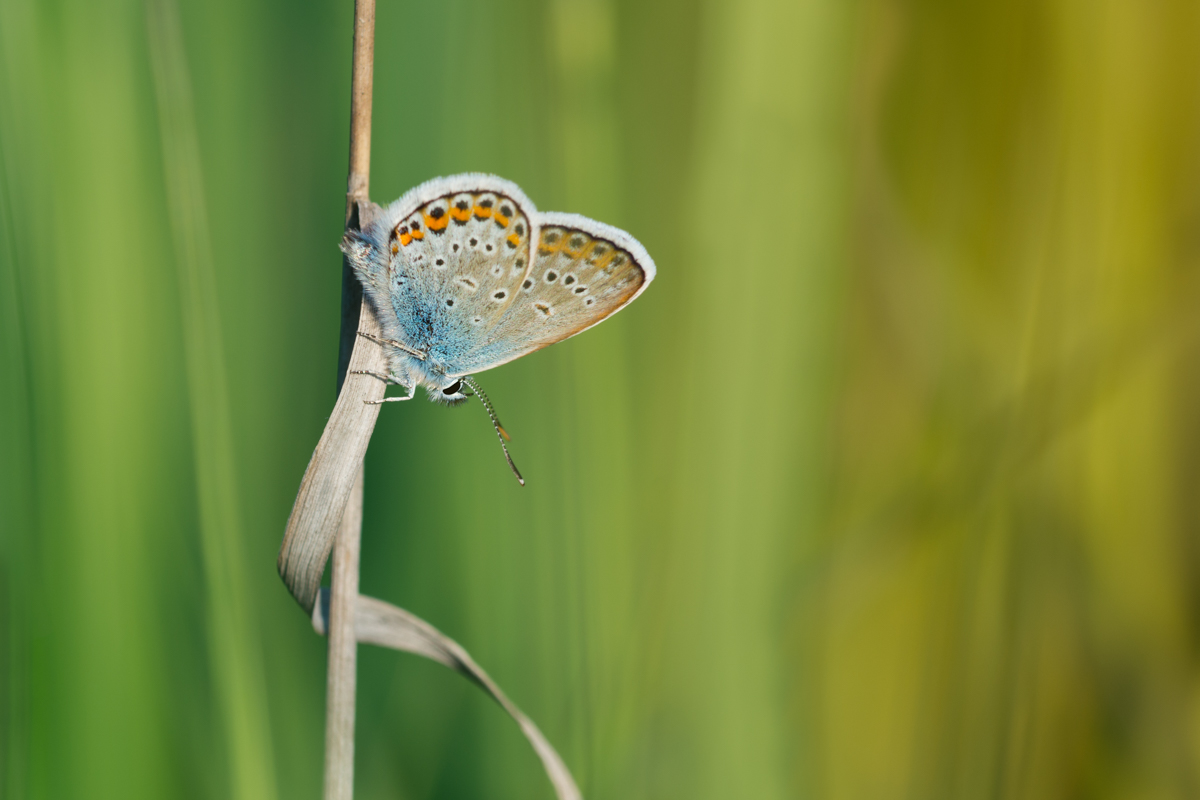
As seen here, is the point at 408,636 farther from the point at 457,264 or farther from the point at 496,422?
the point at 457,264

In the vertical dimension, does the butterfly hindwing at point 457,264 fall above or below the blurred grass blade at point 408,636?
above

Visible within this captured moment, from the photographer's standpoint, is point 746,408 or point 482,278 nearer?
point 746,408

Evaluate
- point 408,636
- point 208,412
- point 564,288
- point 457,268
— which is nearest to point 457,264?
point 457,268

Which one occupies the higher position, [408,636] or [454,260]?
[454,260]

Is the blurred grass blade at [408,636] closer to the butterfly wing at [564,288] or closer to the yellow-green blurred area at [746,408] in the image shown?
the yellow-green blurred area at [746,408]

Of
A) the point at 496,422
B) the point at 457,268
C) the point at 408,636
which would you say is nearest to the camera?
the point at 408,636

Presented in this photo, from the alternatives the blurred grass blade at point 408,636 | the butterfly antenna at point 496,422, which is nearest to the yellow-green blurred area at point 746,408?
the butterfly antenna at point 496,422

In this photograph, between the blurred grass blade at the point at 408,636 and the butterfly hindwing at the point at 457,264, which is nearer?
the blurred grass blade at the point at 408,636
